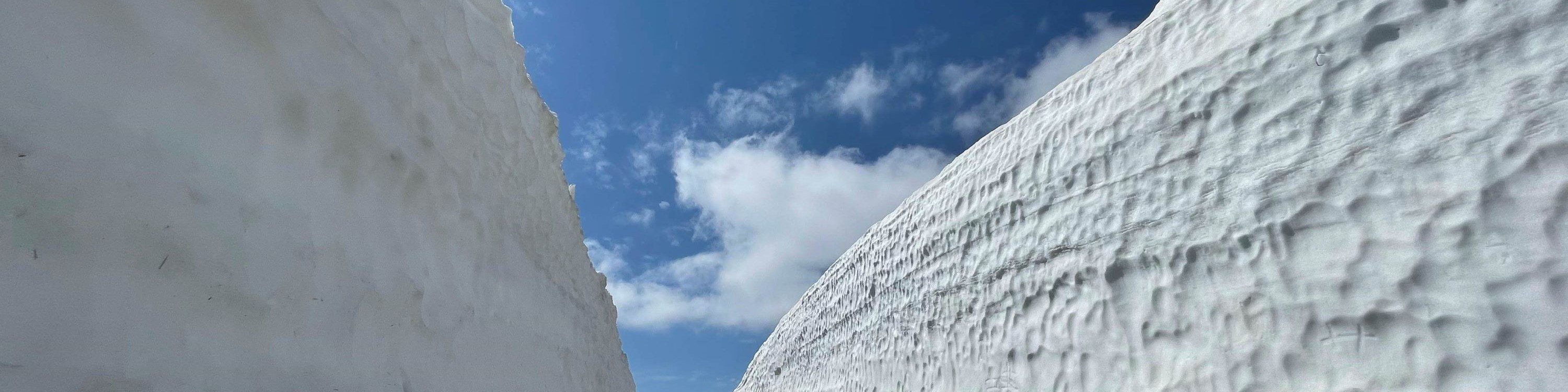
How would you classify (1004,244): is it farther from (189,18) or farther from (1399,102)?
(189,18)

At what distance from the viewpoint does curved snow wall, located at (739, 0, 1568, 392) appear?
5.38ft

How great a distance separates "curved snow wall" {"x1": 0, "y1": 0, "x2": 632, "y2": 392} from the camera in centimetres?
85

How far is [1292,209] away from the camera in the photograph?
2.09 m

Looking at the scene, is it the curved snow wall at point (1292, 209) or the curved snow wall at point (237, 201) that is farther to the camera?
the curved snow wall at point (1292, 209)

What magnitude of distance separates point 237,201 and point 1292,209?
8.06 feet

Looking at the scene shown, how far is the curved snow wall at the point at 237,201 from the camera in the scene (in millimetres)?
854

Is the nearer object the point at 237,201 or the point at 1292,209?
the point at 237,201

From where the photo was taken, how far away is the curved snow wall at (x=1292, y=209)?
64.6 inches

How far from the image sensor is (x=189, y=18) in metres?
1.08

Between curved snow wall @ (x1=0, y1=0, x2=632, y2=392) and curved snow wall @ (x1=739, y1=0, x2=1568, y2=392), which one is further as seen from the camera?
curved snow wall @ (x1=739, y1=0, x2=1568, y2=392)

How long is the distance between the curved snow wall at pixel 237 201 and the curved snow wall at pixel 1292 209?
2.16 m

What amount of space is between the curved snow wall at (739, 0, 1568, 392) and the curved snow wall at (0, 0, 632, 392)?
2.16m

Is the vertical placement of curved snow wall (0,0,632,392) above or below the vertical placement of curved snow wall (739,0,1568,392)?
below

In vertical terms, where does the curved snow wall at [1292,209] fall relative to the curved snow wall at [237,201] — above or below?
above
